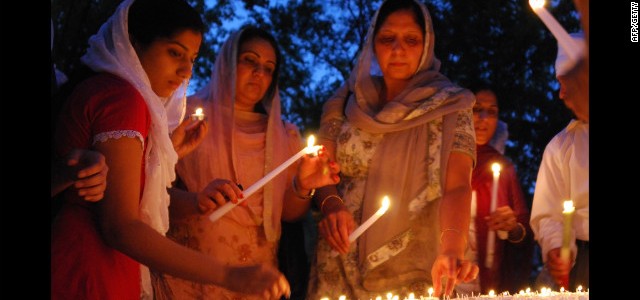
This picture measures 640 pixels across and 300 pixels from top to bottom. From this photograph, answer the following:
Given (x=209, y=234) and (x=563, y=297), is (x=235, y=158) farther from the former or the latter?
(x=563, y=297)

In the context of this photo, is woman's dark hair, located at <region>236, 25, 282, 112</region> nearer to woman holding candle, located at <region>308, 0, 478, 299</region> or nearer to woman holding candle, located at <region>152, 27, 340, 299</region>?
woman holding candle, located at <region>152, 27, 340, 299</region>

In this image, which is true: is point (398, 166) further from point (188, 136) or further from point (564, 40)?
point (564, 40)

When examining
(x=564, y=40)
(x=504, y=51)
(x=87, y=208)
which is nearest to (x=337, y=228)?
(x=87, y=208)

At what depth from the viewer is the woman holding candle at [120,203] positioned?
2.11 metres

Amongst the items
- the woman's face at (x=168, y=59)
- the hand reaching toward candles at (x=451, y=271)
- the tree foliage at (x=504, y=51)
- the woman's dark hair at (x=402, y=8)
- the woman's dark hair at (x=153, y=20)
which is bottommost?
the hand reaching toward candles at (x=451, y=271)

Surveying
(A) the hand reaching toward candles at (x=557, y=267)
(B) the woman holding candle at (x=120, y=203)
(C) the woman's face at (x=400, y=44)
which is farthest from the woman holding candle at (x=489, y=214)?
(B) the woman holding candle at (x=120, y=203)

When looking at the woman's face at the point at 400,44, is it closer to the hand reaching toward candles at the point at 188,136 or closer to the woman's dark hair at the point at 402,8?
the woman's dark hair at the point at 402,8

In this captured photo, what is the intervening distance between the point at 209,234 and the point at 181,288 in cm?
30

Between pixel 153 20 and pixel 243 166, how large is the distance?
4.38 feet

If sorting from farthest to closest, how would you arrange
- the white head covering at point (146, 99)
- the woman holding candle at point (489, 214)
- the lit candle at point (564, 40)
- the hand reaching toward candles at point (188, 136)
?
the woman holding candle at point (489, 214), the hand reaching toward candles at point (188, 136), the white head covering at point (146, 99), the lit candle at point (564, 40)

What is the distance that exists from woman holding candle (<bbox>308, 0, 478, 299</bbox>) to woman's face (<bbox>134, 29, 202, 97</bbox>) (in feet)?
3.13

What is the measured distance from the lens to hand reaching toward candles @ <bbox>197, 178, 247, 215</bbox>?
2774 millimetres

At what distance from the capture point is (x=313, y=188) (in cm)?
342

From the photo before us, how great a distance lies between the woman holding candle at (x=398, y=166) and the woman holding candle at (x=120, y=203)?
965mm
